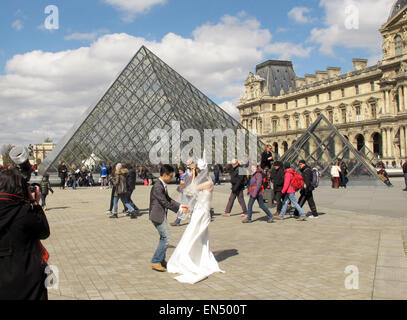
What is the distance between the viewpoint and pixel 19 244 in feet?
7.98

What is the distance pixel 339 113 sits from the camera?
6134cm

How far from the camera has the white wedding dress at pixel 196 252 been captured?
4.58 metres

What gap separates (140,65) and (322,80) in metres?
46.8

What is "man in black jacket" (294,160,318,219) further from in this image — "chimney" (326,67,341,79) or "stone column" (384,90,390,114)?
"chimney" (326,67,341,79)

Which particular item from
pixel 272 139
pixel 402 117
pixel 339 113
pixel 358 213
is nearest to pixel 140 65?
pixel 358 213

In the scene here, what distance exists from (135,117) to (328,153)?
40.7 ft

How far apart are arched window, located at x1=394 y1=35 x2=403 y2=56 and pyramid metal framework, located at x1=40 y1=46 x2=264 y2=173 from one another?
1233 inches

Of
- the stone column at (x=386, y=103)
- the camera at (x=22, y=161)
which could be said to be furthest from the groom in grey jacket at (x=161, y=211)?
the stone column at (x=386, y=103)

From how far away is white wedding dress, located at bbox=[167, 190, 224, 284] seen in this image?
458 cm

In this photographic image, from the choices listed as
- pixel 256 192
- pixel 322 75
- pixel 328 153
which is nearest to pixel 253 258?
pixel 256 192

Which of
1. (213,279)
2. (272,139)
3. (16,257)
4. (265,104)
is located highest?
(265,104)

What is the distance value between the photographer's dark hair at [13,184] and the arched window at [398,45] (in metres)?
52.7

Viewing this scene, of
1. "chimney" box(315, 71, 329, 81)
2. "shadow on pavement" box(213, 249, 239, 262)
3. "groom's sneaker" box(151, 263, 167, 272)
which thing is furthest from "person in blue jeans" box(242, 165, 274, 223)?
"chimney" box(315, 71, 329, 81)
